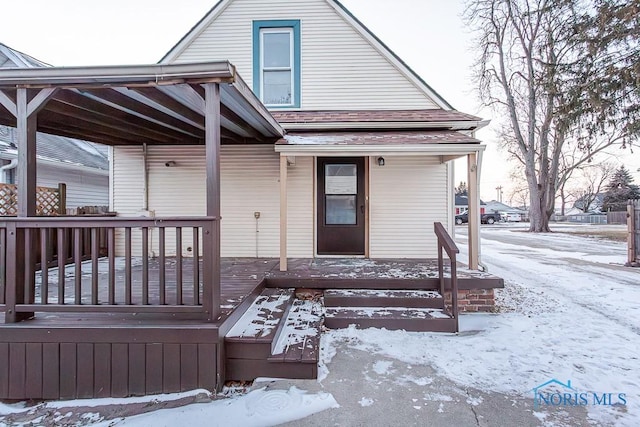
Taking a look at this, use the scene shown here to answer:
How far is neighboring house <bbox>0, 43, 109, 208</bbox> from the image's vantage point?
25.3 ft

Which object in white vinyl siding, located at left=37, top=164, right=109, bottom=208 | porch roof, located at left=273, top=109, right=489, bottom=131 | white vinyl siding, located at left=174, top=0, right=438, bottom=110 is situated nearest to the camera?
porch roof, located at left=273, top=109, right=489, bottom=131

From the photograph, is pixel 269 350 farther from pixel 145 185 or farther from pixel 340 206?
pixel 145 185

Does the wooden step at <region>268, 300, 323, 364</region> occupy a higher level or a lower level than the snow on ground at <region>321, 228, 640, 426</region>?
higher

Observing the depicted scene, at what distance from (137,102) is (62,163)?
6.90 m

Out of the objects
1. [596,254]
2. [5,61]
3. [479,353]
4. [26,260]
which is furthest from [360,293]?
[5,61]

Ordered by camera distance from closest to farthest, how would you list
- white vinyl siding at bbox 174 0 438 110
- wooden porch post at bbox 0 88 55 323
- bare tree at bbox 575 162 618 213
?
wooden porch post at bbox 0 88 55 323, white vinyl siding at bbox 174 0 438 110, bare tree at bbox 575 162 618 213

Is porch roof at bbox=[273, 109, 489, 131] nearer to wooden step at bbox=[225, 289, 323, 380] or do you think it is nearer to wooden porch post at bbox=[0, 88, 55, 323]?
wooden porch post at bbox=[0, 88, 55, 323]

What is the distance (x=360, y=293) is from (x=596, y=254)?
31.3 feet

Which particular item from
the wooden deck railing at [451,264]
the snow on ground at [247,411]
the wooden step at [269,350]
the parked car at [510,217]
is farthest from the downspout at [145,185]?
the parked car at [510,217]

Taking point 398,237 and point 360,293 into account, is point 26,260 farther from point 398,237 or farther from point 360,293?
point 398,237

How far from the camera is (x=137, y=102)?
370cm

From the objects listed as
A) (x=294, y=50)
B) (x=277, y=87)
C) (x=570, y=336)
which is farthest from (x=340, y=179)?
(x=570, y=336)

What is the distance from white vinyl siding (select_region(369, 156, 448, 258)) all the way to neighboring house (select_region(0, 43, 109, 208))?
8069 millimetres

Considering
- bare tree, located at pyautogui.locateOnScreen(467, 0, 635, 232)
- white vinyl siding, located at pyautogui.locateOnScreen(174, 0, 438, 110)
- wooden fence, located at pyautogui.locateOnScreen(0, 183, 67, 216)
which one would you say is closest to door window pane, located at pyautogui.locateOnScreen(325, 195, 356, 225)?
white vinyl siding, located at pyautogui.locateOnScreen(174, 0, 438, 110)
